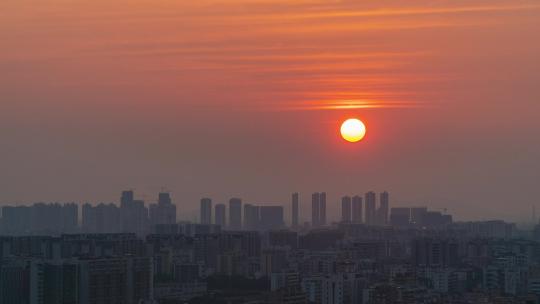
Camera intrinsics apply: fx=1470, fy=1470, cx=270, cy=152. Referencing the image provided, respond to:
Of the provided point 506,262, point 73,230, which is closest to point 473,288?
point 506,262

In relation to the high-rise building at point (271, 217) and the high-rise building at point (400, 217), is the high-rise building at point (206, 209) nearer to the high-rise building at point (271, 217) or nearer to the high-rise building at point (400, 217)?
the high-rise building at point (271, 217)

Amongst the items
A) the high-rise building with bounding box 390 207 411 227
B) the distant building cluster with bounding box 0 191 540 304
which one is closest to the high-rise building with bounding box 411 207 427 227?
the high-rise building with bounding box 390 207 411 227

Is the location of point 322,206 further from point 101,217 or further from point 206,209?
point 101,217

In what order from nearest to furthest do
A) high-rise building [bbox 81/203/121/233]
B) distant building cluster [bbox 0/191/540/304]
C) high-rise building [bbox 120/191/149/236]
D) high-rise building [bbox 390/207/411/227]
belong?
distant building cluster [bbox 0/191/540/304], high-rise building [bbox 120/191/149/236], high-rise building [bbox 81/203/121/233], high-rise building [bbox 390/207/411/227]

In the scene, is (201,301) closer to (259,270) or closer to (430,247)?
(259,270)

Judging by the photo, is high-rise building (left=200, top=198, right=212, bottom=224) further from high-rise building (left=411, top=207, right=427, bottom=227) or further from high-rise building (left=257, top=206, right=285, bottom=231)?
high-rise building (left=411, top=207, right=427, bottom=227)

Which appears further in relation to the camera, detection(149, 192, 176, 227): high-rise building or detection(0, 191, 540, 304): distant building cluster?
detection(149, 192, 176, 227): high-rise building

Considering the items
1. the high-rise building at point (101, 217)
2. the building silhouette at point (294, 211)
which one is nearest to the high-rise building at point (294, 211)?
the building silhouette at point (294, 211)
